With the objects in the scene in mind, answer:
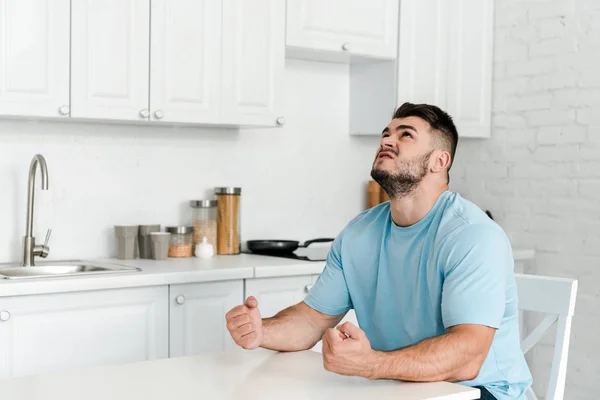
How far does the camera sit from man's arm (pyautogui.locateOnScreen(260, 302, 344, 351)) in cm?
201

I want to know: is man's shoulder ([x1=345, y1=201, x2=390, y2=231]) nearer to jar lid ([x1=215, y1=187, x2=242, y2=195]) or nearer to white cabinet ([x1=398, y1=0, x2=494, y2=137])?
jar lid ([x1=215, y1=187, x2=242, y2=195])

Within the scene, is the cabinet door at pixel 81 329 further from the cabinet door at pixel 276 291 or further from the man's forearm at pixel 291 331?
the man's forearm at pixel 291 331

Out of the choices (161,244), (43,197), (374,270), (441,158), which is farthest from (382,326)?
(43,197)

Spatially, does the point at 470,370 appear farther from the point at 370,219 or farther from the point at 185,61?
the point at 185,61

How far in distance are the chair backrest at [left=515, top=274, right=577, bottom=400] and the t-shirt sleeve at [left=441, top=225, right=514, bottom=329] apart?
9.6 inches

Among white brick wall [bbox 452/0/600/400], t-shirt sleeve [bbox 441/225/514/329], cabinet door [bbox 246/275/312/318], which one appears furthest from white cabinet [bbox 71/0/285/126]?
t-shirt sleeve [bbox 441/225/514/329]

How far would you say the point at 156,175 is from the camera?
3662 millimetres

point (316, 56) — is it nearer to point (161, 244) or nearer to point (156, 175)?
point (156, 175)

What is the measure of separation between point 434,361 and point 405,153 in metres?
0.66

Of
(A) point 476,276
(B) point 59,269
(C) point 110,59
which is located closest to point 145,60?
(C) point 110,59

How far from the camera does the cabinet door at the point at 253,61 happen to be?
346cm

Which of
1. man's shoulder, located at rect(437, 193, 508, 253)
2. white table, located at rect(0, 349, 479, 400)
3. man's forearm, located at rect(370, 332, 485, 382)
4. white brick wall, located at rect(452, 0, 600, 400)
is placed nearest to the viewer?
white table, located at rect(0, 349, 479, 400)

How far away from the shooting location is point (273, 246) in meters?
3.70

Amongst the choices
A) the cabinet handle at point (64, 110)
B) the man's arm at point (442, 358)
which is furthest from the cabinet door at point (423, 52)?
the man's arm at point (442, 358)
